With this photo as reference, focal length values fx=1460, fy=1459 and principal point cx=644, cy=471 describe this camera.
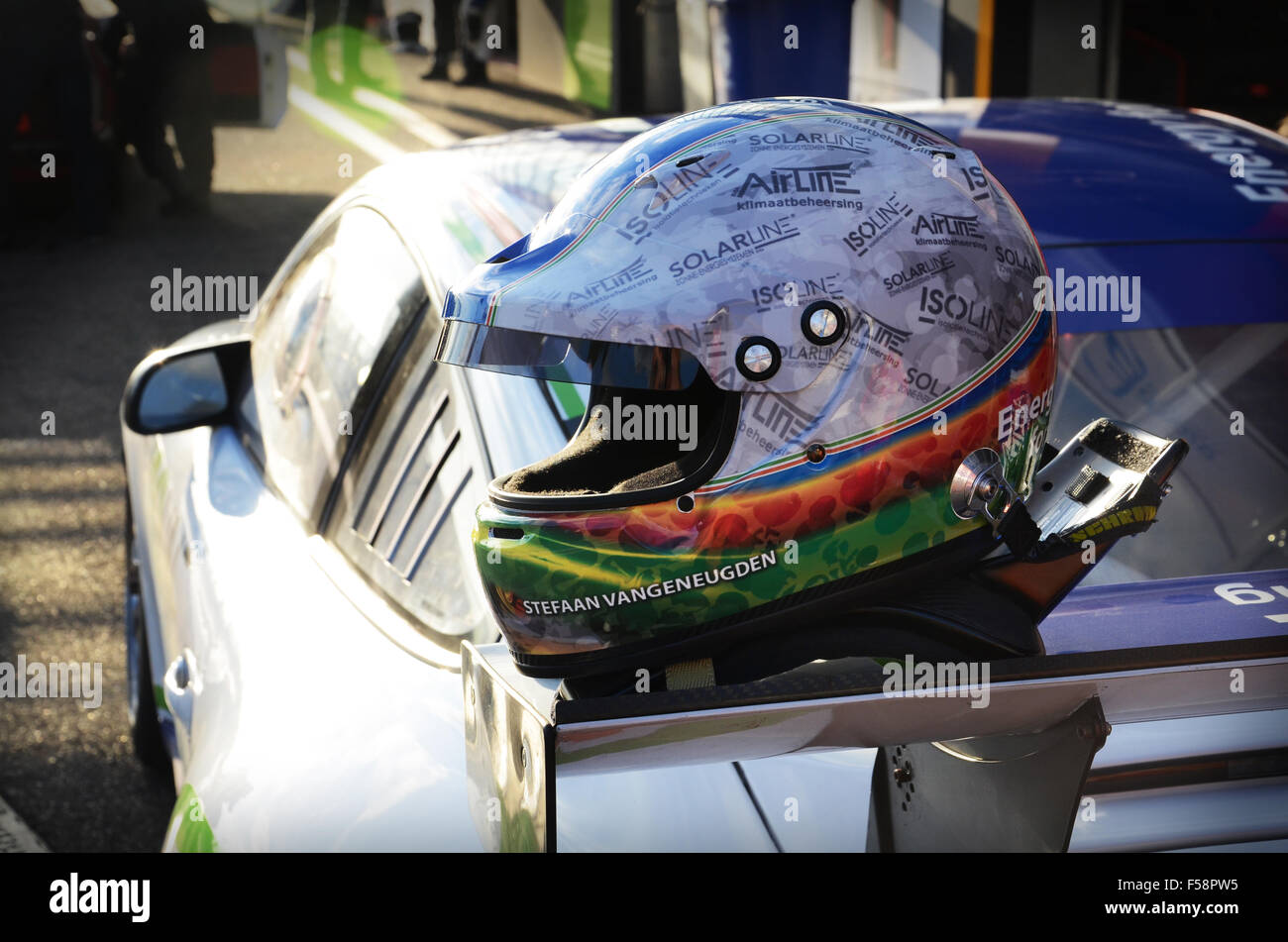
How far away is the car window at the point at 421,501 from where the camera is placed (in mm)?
2059

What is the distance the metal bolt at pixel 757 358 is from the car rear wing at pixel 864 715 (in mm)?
362

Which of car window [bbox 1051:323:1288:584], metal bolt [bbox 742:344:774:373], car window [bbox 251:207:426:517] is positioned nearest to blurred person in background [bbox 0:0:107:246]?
car window [bbox 251:207:426:517]

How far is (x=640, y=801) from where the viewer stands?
1583 mm

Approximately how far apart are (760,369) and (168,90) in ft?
31.0

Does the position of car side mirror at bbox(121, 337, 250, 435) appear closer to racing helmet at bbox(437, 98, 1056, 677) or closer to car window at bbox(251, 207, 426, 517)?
car window at bbox(251, 207, 426, 517)

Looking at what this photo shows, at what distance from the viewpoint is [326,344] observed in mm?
2852

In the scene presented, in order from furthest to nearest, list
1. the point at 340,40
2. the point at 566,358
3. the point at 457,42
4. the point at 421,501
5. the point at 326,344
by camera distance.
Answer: the point at 340,40, the point at 457,42, the point at 326,344, the point at 421,501, the point at 566,358

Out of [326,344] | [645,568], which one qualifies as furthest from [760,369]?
[326,344]

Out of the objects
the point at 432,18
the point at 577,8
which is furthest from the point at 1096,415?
the point at 432,18

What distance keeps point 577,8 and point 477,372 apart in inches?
495

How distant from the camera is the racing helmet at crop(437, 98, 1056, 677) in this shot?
5.08 ft

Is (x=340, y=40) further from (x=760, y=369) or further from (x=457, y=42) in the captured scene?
(x=760, y=369)

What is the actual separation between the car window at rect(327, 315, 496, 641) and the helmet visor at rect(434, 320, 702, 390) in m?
0.32
